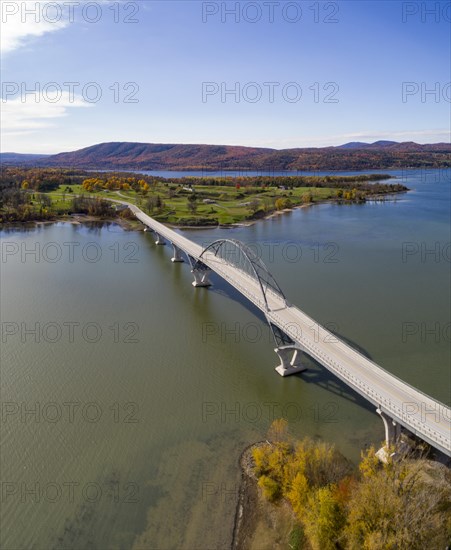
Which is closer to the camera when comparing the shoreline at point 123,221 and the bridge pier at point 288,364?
the bridge pier at point 288,364

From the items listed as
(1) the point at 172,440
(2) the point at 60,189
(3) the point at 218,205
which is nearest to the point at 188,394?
(1) the point at 172,440

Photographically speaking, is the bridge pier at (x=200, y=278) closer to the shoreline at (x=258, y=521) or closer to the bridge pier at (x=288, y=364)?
the bridge pier at (x=288, y=364)

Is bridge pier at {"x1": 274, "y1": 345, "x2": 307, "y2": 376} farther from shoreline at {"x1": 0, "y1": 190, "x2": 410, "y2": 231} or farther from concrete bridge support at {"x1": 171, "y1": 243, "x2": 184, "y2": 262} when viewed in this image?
shoreline at {"x1": 0, "y1": 190, "x2": 410, "y2": 231}

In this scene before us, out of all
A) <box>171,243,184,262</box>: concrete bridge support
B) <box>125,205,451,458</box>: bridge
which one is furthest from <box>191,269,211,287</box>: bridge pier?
<box>171,243,184,262</box>: concrete bridge support

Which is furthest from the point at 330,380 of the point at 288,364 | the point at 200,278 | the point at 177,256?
the point at 177,256

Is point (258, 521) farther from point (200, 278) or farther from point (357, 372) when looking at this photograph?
point (200, 278)

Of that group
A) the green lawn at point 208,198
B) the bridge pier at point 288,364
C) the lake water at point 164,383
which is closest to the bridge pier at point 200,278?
the lake water at point 164,383

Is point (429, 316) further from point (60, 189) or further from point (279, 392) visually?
point (60, 189)

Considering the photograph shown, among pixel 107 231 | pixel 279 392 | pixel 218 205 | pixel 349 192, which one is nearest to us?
pixel 279 392
